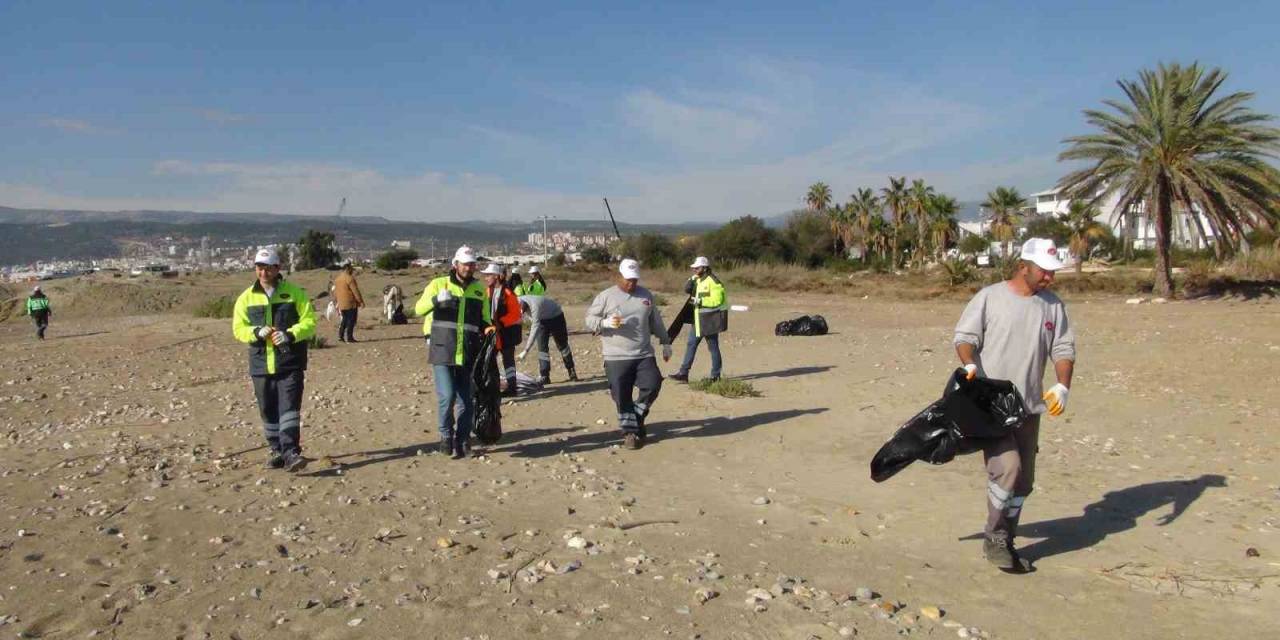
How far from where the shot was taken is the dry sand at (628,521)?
4.92m

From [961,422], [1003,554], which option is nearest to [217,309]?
[961,422]

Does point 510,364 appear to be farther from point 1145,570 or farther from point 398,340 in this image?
point 398,340

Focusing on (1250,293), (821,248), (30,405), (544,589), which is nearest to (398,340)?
(30,405)

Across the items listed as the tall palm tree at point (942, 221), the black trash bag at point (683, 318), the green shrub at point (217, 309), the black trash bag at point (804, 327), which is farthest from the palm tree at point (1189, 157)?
the tall palm tree at point (942, 221)

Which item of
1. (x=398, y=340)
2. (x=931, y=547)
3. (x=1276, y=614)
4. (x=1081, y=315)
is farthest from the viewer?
(x=1081, y=315)

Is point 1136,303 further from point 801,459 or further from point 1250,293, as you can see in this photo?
point 801,459

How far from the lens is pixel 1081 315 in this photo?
1033 inches

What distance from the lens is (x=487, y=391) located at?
9.07 m

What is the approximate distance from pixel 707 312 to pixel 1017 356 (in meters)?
7.50

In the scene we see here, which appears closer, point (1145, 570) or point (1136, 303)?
point (1145, 570)

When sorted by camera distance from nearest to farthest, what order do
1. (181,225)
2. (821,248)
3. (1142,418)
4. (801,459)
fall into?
(801,459), (1142,418), (821,248), (181,225)

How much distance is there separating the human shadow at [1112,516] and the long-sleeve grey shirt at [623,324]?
393 centimetres

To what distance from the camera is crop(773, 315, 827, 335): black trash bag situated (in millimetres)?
21547

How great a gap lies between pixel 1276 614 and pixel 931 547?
1860 millimetres
